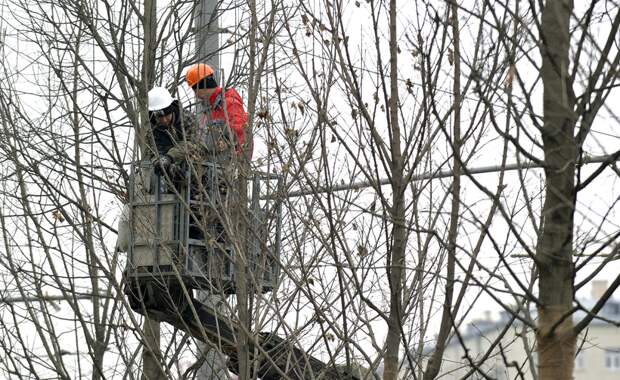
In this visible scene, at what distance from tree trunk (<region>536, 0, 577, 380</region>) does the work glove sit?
4544 millimetres

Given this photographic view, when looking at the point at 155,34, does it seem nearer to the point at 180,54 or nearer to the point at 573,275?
the point at 180,54

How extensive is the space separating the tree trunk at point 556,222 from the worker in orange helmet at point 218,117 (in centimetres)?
363

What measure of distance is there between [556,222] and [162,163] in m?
4.68

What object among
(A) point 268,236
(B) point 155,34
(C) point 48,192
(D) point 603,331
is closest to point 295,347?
(A) point 268,236

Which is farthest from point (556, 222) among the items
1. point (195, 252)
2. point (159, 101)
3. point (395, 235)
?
point (159, 101)

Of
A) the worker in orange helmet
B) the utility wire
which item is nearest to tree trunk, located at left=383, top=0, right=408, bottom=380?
the utility wire

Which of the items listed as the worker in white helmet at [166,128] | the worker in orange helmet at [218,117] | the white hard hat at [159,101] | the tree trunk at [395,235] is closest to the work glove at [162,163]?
the worker in white helmet at [166,128]

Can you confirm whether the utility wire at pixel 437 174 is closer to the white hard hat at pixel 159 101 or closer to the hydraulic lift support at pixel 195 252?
the hydraulic lift support at pixel 195 252

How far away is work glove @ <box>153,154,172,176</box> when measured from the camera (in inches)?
390

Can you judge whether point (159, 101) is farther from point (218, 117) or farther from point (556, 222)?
point (556, 222)

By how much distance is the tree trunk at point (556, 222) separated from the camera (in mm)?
5738

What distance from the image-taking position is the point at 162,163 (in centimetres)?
992

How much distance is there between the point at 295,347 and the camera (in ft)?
34.3

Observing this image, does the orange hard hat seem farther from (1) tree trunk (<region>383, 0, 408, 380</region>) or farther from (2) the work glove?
(1) tree trunk (<region>383, 0, 408, 380</region>)
